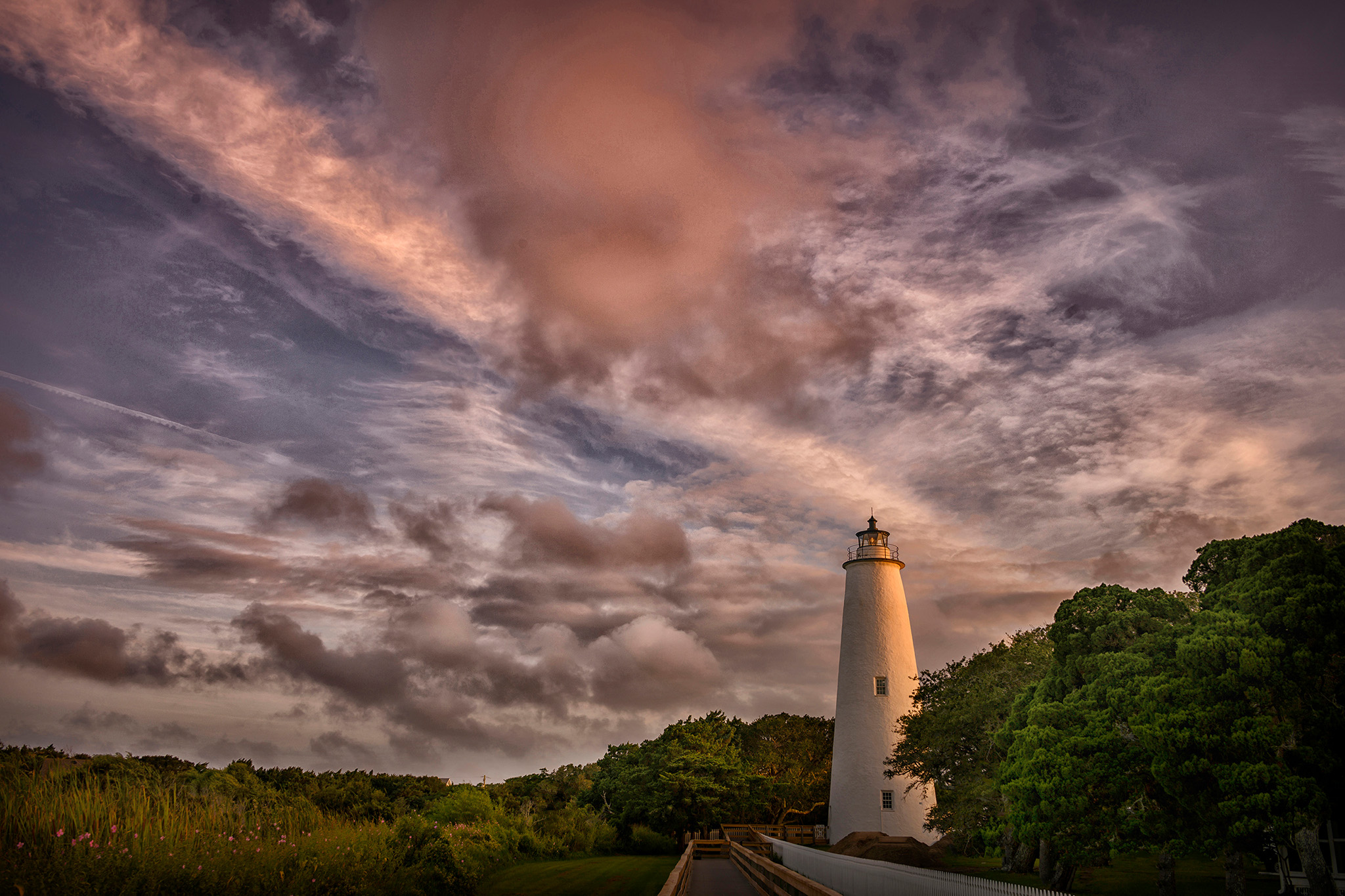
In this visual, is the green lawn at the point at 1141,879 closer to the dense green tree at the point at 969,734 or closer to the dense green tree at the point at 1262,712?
the dense green tree at the point at 969,734

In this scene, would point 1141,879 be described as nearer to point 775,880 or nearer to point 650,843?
point 775,880

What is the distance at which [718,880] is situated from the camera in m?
25.4

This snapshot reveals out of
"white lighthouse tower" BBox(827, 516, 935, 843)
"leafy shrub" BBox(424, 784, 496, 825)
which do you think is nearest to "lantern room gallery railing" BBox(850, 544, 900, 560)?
"white lighthouse tower" BBox(827, 516, 935, 843)

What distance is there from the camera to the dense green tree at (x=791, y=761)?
49.7 metres

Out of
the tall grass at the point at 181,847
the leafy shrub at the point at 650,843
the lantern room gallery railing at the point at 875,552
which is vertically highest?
the lantern room gallery railing at the point at 875,552

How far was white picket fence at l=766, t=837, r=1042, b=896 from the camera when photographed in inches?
586

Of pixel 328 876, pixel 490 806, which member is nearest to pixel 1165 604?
pixel 328 876

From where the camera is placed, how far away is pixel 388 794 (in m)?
40.6

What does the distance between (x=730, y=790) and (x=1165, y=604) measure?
103 ft

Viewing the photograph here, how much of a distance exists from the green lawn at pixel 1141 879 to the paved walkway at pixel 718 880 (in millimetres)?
7595

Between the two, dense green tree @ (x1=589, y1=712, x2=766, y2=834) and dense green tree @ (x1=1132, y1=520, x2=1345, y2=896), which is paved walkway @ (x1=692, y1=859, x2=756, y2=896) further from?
dense green tree @ (x1=1132, y1=520, x2=1345, y2=896)

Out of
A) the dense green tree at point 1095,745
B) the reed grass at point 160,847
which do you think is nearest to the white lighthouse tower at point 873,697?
the dense green tree at point 1095,745

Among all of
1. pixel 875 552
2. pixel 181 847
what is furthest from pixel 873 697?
pixel 181 847

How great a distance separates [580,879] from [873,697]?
20168mm
